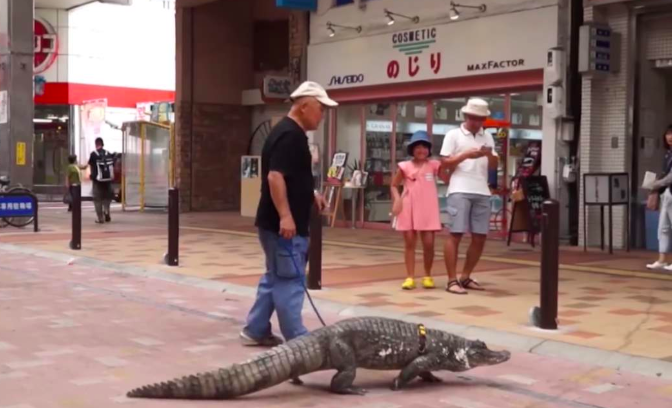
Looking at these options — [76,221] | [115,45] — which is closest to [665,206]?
[76,221]

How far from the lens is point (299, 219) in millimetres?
5938

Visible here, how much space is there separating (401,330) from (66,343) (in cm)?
271

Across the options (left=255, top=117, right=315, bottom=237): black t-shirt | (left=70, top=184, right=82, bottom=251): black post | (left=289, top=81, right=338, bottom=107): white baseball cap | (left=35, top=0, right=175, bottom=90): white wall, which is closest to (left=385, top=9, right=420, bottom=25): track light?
(left=70, top=184, right=82, bottom=251): black post

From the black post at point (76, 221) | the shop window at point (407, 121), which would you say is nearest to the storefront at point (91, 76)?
the shop window at point (407, 121)

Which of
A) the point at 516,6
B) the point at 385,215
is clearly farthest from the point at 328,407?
the point at 385,215

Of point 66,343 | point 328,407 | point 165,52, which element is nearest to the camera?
point 328,407

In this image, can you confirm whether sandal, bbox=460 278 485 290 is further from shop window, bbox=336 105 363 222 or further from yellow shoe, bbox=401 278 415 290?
shop window, bbox=336 105 363 222

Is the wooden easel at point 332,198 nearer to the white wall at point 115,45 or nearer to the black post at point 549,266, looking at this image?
the black post at point 549,266

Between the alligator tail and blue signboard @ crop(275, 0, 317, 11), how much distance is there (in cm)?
1298

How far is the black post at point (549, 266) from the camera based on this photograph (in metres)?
6.78

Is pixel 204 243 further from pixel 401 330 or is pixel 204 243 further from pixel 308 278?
pixel 401 330

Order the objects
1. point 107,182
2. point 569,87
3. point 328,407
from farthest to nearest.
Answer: point 107,182
point 569,87
point 328,407

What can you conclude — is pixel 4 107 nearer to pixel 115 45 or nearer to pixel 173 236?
pixel 173 236

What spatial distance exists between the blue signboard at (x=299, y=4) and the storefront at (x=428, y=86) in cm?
52
